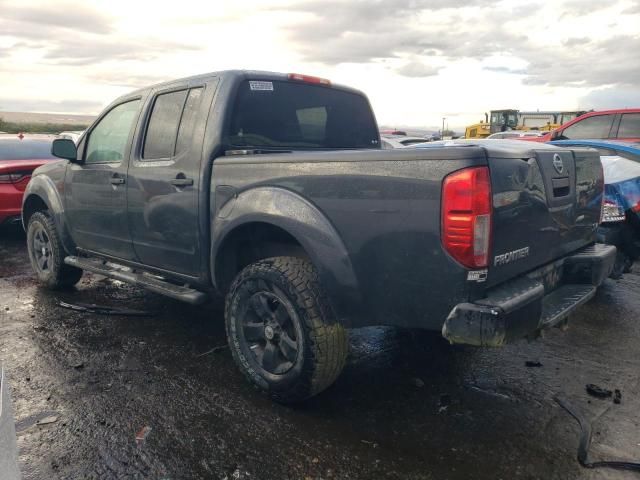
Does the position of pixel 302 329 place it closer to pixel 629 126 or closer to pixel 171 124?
pixel 171 124

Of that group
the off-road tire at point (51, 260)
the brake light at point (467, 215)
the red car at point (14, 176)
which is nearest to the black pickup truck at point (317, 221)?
the brake light at point (467, 215)

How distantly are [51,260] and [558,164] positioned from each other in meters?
4.80

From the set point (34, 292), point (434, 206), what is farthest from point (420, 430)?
point (34, 292)

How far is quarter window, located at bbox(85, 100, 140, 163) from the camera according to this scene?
432 cm

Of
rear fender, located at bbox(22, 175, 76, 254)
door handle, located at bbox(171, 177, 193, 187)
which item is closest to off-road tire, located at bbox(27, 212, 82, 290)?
rear fender, located at bbox(22, 175, 76, 254)

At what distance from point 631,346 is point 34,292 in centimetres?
555

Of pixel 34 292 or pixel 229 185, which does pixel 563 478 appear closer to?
pixel 229 185

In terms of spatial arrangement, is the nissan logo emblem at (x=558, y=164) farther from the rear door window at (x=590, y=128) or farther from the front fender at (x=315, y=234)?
the rear door window at (x=590, y=128)

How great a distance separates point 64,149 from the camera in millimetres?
4613

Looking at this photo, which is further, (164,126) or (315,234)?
(164,126)

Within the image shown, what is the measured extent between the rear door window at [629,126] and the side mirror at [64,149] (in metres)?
9.28

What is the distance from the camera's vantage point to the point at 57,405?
10.4ft

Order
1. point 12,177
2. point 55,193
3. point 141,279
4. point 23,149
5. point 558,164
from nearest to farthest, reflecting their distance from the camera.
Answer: point 558,164 → point 141,279 → point 55,193 → point 12,177 → point 23,149

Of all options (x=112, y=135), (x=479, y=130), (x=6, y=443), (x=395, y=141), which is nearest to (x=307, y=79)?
(x=112, y=135)
